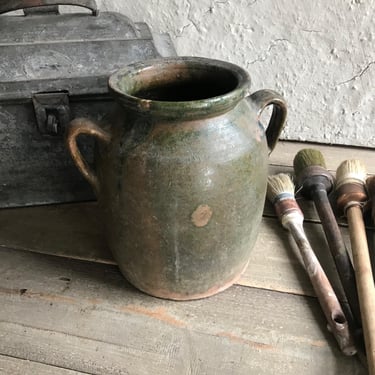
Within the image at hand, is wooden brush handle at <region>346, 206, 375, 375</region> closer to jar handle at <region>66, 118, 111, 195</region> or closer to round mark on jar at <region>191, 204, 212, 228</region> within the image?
round mark on jar at <region>191, 204, 212, 228</region>

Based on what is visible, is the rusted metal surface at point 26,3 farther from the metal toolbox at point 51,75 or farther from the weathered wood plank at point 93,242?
the weathered wood plank at point 93,242

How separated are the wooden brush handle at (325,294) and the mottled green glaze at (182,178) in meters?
0.11

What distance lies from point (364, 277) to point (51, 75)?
0.58 metres

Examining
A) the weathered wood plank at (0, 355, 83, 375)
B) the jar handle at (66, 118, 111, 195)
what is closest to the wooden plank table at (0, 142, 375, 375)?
the weathered wood plank at (0, 355, 83, 375)

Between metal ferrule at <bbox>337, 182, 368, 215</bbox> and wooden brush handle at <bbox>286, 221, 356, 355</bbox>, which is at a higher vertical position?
metal ferrule at <bbox>337, 182, 368, 215</bbox>

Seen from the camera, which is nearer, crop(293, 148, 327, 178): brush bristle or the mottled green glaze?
the mottled green glaze

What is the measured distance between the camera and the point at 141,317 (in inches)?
29.7

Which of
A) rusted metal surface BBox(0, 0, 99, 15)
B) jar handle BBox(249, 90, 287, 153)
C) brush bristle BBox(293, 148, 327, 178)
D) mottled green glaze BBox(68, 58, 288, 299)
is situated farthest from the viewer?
brush bristle BBox(293, 148, 327, 178)

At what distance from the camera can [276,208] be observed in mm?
908

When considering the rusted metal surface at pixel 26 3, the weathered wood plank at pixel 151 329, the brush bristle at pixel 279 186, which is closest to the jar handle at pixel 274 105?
the brush bristle at pixel 279 186

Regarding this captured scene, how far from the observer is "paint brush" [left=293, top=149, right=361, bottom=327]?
2.46 feet

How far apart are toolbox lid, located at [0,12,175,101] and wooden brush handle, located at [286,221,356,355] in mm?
396

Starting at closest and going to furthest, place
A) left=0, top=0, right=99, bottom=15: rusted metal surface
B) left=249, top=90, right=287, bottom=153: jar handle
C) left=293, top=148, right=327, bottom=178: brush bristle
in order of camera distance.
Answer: left=249, top=90, right=287, bottom=153: jar handle → left=0, top=0, right=99, bottom=15: rusted metal surface → left=293, top=148, right=327, bottom=178: brush bristle

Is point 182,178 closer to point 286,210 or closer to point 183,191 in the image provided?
point 183,191
